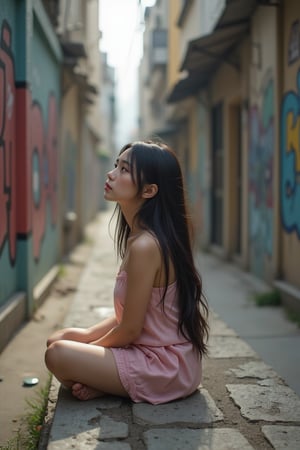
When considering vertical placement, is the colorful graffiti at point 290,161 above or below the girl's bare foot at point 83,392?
above

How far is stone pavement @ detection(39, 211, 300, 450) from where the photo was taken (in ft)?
8.34

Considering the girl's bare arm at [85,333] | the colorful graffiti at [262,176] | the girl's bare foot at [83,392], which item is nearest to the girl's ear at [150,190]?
the girl's bare arm at [85,333]

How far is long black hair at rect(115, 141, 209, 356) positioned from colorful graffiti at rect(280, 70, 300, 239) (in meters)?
2.72

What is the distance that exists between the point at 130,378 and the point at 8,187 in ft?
7.93

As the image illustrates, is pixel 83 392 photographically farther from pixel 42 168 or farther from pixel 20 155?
pixel 42 168

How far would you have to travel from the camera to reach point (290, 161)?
19.0ft

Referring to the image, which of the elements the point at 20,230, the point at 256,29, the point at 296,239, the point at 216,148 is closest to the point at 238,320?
the point at 296,239

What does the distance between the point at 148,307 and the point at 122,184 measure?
2.12 feet

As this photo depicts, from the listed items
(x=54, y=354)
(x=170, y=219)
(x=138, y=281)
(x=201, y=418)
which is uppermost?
(x=170, y=219)

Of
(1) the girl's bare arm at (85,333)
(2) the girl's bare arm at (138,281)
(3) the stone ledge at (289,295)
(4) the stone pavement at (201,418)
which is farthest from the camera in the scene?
(3) the stone ledge at (289,295)

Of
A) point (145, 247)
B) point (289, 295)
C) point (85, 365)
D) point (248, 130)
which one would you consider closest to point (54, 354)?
point (85, 365)

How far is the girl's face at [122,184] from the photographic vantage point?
3006mm

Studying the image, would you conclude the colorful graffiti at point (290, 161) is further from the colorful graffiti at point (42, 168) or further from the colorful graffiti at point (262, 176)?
the colorful graffiti at point (42, 168)

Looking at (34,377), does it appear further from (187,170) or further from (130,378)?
(187,170)
